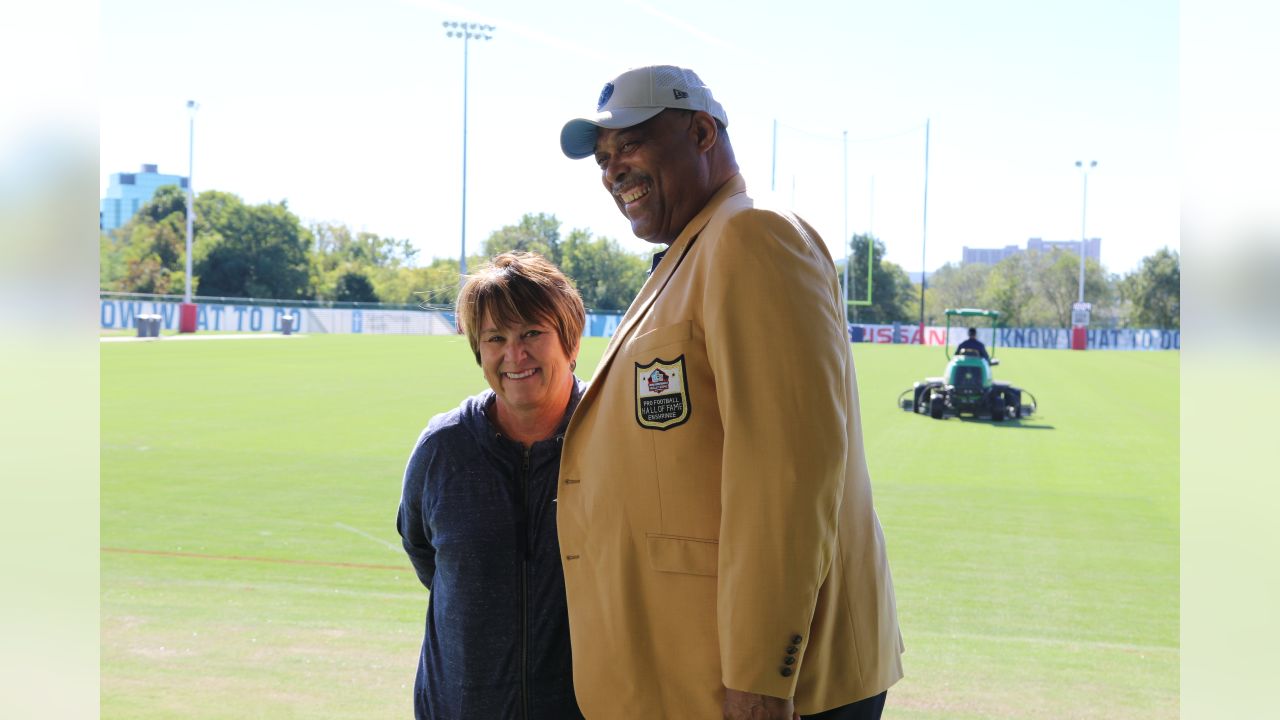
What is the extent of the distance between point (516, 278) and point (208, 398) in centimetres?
1615

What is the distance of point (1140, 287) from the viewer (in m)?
56.3

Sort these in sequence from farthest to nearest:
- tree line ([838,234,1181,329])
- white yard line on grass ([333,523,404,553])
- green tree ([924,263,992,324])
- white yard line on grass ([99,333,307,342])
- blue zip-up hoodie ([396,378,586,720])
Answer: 1. green tree ([924,263,992,324])
2. tree line ([838,234,1181,329])
3. white yard line on grass ([99,333,307,342])
4. white yard line on grass ([333,523,404,553])
5. blue zip-up hoodie ([396,378,586,720])

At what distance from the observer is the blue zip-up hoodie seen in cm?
209

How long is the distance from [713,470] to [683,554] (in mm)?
140

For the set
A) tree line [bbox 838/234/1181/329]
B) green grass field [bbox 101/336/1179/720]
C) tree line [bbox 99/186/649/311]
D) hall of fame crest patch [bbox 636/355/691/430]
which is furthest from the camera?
tree line [bbox 838/234/1181/329]

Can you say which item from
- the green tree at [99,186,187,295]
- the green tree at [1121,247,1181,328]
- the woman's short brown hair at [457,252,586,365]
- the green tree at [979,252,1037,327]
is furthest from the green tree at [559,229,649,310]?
the woman's short brown hair at [457,252,586,365]

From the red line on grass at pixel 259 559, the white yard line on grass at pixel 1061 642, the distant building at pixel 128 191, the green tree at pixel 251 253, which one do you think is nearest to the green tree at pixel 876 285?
the green tree at pixel 251 253

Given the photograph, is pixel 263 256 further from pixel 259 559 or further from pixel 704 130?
pixel 704 130

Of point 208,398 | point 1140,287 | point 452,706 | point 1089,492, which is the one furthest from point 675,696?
point 1140,287

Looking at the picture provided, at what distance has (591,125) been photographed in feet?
6.45

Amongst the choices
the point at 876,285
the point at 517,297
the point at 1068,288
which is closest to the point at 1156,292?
the point at 1068,288

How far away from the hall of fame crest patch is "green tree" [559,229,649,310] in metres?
42.5

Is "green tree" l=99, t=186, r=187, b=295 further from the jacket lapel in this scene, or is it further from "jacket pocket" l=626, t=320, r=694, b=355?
"jacket pocket" l=626, t=320, r=694, b=355
